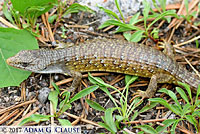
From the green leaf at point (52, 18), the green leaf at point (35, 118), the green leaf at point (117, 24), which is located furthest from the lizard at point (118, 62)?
the green leaf at point (35, 118)

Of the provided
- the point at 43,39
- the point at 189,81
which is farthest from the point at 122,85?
the point at 43,39

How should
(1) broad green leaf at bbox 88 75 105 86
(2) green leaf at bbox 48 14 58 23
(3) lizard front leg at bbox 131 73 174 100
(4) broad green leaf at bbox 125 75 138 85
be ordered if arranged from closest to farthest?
(1) broad green leaf at bbox 88 75 105 86
(3) lizard front leg at bbox 131 73 174 100
(4) broad green leaf at bbox 125 75 138 85
(2) green leaf at bbox 48 14 58 23

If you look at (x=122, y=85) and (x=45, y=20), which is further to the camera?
(x=45, y=20)

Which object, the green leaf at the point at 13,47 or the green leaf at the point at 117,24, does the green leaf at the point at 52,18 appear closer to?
the green leaf at the point at 13,47

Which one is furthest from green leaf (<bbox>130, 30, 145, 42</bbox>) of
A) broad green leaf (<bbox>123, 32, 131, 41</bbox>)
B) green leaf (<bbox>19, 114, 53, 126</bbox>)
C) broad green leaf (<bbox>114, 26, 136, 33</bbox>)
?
green leaf (<bbox>19, 114, 53, 126</bbox>)

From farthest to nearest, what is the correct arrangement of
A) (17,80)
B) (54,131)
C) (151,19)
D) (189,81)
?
1. (151,19)
2. (189,81)
3. (17,80)
4. (54,131)

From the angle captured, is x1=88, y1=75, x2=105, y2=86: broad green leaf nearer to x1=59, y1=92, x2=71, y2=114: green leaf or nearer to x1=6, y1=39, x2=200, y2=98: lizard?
x1=6, y1=39, x2=200, y2=98: lizard

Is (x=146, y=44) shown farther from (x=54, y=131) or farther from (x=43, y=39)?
(x=54, y=131)
